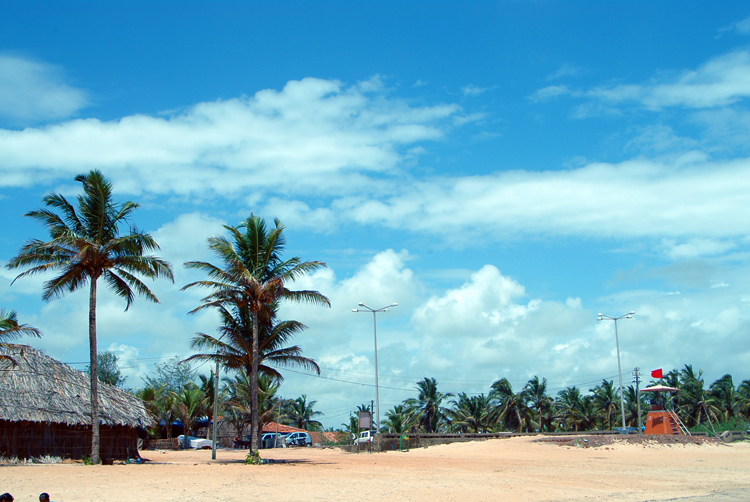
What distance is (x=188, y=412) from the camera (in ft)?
173

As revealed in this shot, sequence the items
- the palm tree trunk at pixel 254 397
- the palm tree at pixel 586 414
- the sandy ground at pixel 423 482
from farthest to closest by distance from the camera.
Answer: the palm tree at pixel 586 414, the palm tree trunk at pixel 254 397, the sandy ground at pixel 423 482

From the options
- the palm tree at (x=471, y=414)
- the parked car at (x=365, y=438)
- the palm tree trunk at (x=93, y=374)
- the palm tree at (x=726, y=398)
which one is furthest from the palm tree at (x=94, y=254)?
the palm tree at (x=726, y=398)

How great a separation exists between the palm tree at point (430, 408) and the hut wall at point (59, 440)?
120 feet

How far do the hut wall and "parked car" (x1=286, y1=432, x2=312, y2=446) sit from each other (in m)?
28.3

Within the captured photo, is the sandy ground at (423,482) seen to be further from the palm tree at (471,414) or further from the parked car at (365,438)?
the palm tree at (471,414)

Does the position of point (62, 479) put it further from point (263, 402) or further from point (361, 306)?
point (263, 402)

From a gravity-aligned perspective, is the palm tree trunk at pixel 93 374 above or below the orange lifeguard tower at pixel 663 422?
above

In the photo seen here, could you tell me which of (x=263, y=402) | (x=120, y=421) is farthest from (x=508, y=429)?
(x=120, y=421)

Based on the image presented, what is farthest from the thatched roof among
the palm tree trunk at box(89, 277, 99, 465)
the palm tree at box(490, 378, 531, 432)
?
the palm tree at box(490, 378, 531, 432)

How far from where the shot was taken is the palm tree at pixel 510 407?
203 feet

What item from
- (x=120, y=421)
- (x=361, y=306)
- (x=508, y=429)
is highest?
(x=361, y=306)

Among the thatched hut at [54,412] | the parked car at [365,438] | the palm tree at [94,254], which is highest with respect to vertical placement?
the palm tree at [94,254]

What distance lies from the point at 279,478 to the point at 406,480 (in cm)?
390

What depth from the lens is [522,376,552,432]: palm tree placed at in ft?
209
